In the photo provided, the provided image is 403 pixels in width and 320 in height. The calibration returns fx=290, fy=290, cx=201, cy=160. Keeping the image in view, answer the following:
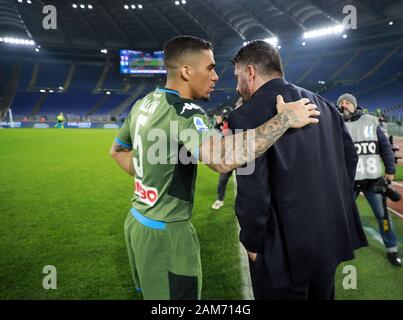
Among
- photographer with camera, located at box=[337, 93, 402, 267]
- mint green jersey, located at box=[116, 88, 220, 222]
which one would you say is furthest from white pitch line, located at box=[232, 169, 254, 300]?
photographer with camera, located at box=[337, 93, 402, 267]

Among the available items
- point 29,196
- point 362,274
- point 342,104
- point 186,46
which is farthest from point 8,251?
point 342,104

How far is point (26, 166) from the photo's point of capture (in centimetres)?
1045

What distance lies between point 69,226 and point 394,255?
515 cm

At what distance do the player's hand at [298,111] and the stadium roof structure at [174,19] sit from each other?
32.5 meters

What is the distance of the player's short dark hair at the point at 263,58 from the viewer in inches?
73.4

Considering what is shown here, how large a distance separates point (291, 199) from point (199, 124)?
2.25ft

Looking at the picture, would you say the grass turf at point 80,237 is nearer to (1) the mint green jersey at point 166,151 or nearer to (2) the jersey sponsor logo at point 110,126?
(1) the mint green jersey at point 166,151

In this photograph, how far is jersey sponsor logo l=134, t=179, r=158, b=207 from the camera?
6.30 feet

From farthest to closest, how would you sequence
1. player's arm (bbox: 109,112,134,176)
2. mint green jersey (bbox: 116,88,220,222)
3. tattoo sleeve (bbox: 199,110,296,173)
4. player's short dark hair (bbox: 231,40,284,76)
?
player's arm (bbox: 109,112,134,176) → player's short dark hair (bbox: 231,40,284,76) → mint green jersey (bbox: 116,88,220,222) → tattoo sleeve (bbox: 199,110,296,173)

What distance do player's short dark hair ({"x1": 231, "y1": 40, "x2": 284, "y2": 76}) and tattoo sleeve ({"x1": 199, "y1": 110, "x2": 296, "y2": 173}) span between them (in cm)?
40

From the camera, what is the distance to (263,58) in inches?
73.5

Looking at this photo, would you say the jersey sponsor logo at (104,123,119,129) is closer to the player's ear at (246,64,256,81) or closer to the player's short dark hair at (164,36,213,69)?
the player's short dark hair at (164,36,213,69)

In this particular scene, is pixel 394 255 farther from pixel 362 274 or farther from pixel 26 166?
pixel 26 166

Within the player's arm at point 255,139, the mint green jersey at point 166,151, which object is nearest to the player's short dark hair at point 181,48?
the mint green jersey at point 166,151
